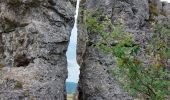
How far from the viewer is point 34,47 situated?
106 ft

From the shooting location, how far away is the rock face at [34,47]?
31.1 m

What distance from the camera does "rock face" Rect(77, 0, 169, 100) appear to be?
114 ft

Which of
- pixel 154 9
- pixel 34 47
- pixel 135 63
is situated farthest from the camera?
pixel 154 9

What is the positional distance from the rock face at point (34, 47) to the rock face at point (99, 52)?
2.29 meters

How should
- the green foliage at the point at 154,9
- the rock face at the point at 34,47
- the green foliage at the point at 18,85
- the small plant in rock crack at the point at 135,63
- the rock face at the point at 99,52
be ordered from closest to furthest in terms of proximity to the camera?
the small plant in rock crack at the point at 135,63
the green foliage at the point at 18,85
the rock face at the point at 34,47
the rock face at the point at 99,52
the green foliage at the point at 154,9

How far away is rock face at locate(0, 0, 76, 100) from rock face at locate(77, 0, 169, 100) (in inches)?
90.3

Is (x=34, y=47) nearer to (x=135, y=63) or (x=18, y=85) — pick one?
(x=18, y=85)

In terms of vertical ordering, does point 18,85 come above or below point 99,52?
below

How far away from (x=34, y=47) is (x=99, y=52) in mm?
6642

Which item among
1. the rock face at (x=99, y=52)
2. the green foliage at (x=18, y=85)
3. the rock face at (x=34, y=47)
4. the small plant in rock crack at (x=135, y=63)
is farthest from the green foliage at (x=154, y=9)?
the small plant in rock crack at (x=135, y=63)

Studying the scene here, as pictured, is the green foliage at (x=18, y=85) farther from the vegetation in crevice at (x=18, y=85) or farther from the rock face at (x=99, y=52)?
the rock face at (x=99, y=52)

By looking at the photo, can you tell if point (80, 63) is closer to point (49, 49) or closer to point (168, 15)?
point (49, 49)

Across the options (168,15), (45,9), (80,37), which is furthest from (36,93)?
Result: (168,15)

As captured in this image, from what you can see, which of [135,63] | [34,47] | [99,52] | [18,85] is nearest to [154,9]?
[99,52]
